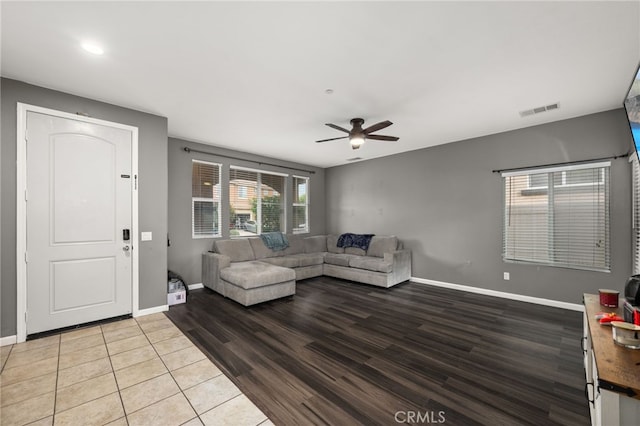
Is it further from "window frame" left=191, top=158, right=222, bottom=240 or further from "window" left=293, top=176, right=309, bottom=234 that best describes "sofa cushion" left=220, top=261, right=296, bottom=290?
"window" left=293, top=176, right=309, bottom=234

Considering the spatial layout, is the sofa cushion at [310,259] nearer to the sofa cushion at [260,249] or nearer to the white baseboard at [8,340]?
the sofa cushion at [260,249]

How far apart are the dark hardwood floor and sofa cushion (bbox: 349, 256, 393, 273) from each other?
78 cm

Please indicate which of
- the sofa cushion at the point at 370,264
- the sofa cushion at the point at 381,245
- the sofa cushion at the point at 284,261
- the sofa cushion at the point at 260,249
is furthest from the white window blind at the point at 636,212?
the sofa cushion at the point at 260,249

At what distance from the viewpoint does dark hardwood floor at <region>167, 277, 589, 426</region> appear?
5.89 feet

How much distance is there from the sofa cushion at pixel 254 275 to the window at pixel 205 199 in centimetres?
113

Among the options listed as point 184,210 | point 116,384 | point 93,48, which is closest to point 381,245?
point 184,210

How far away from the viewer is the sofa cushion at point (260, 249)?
209 inches

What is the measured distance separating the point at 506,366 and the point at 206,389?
260 centimetres

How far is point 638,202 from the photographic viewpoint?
309 cm

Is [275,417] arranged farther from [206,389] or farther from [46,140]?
[46,140]

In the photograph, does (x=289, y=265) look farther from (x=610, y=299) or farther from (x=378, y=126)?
(x=610, y=299)

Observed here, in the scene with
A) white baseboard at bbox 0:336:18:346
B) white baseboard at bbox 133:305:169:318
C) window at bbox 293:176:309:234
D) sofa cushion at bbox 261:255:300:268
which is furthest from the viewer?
window at bbox 293:176:309:234

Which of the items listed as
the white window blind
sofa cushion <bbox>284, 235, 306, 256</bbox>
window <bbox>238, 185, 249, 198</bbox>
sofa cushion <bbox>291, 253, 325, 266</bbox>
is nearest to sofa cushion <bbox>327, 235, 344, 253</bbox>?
sofa cushion <bbox>291, 253, 325, 266</bbox>

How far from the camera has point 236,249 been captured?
502 cm
